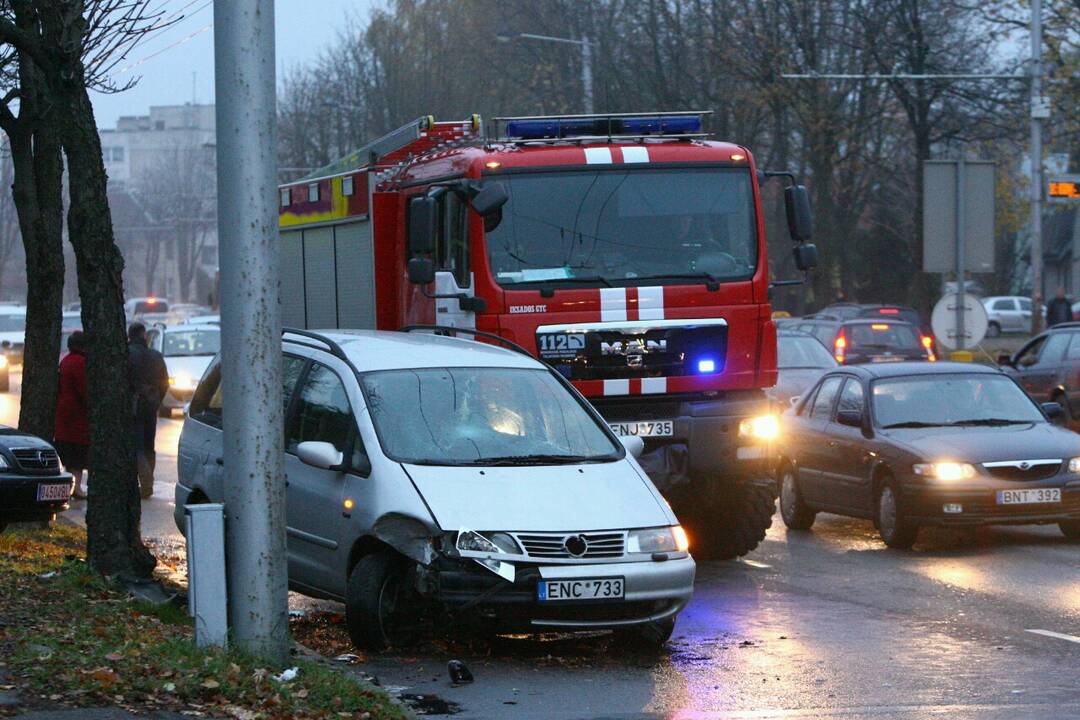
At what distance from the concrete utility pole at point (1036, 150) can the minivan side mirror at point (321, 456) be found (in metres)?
24.4

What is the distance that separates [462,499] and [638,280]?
13.7 feet

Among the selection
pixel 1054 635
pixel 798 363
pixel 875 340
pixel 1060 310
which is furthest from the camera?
pixel 1060 310

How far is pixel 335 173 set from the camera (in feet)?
53.9

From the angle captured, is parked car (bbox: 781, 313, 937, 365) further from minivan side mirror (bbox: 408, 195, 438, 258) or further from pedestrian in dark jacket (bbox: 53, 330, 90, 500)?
minivan side mirror (bbox: 408, 195, 438, 258)

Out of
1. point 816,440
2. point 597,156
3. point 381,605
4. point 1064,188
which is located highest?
point 1064,188

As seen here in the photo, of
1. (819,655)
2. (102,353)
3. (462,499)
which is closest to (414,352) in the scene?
(462,499)

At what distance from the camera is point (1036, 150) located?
32688 mm

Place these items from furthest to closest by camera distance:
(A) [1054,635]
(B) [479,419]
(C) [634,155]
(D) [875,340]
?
(D) [875,340] → (C) [634,155] → (B) [479,419] → (A) [1054,635]

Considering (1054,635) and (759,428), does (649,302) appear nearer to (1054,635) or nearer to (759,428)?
(759,428)

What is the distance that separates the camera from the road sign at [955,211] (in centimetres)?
2153

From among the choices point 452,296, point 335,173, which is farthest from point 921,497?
point 335,173

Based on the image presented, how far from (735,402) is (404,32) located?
1702 inches

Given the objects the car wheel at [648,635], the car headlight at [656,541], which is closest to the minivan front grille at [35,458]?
the car wheel at [648,635]

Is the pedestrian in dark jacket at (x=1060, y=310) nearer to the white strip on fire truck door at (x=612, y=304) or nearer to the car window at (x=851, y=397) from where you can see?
the car window at (x=851, y=397)
